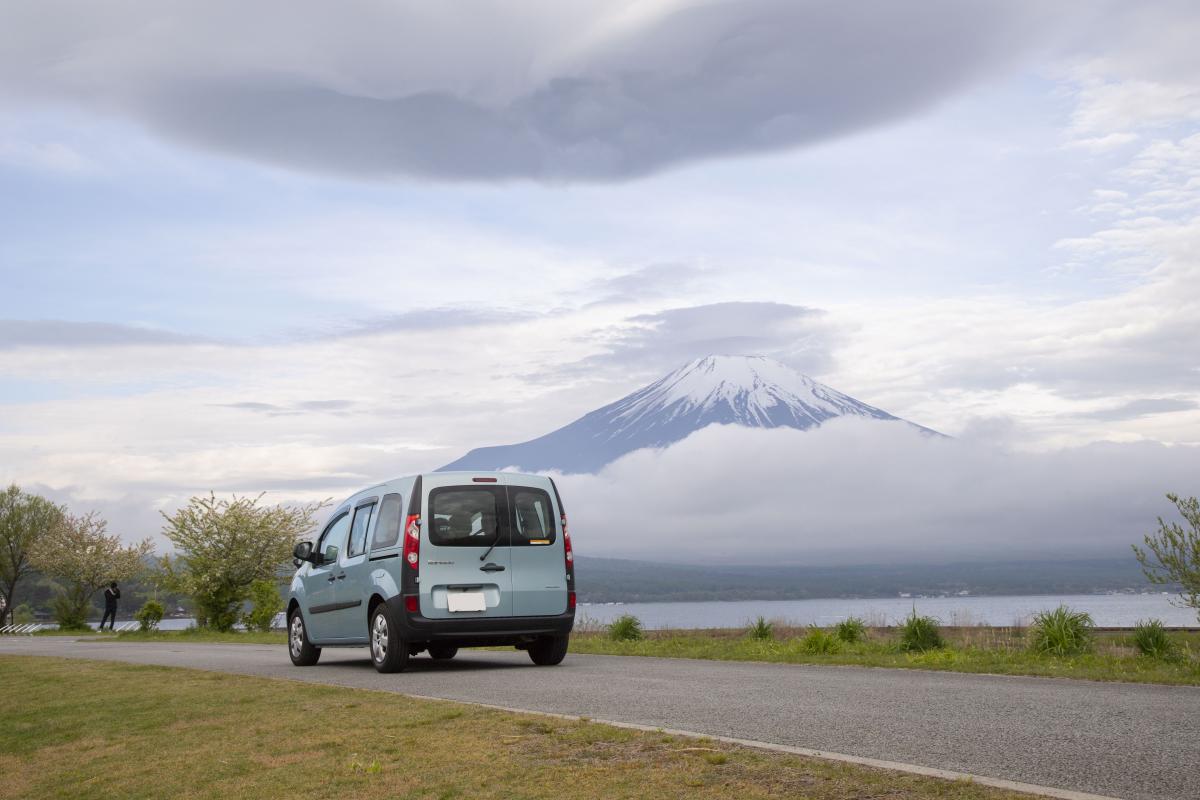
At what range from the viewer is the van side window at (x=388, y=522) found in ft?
44.7

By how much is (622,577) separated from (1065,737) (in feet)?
594

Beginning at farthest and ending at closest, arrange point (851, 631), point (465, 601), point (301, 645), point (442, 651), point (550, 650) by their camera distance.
Result: point (851, 631) < point (301, 645) < point (442, 651) < point (550, 650) < point (465, 601)

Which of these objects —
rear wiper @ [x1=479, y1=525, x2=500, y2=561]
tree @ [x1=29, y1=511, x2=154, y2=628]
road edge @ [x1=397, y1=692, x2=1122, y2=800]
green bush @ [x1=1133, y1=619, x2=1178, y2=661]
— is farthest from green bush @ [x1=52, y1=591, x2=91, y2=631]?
road edge @ [x1=397, y1=692, x2=1122, y2=800]

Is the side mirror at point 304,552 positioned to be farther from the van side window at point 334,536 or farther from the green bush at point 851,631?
the green bush at point 851,631

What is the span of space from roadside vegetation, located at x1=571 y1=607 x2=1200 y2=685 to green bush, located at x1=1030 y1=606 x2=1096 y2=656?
0.01m

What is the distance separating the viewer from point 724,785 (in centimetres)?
604

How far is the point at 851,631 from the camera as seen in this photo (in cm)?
1788

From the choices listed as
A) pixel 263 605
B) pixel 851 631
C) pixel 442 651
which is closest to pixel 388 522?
pixel 442 651

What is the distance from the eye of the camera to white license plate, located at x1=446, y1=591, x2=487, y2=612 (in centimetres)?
1336

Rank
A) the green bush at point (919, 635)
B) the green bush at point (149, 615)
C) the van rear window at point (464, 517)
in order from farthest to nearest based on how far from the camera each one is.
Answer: the green bush at point (149, 615) < the green bush at point (919, 635) < the van rear window at point (464, 517)

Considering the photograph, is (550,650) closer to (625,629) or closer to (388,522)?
(388,522)

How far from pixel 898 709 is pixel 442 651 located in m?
8.09

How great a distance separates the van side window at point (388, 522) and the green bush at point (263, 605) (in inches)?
776

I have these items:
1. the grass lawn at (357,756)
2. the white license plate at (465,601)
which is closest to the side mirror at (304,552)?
the grass lawn at (357,756)
